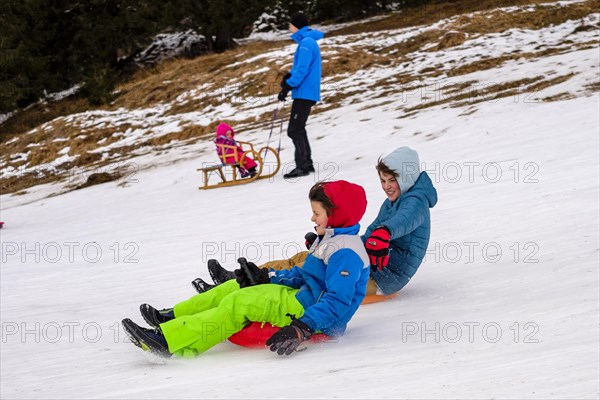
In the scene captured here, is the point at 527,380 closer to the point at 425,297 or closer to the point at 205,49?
the point at 425,297

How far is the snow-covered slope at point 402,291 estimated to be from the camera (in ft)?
10.9

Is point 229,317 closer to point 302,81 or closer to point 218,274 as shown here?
point 218,274

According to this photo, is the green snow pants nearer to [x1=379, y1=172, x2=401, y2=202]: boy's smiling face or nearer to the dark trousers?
[x1=379, y1=172, x2=401, y2=202]: boy's smiling face

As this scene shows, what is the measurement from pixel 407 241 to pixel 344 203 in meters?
0.98

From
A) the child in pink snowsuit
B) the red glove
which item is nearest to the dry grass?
the child in pink snowsuit

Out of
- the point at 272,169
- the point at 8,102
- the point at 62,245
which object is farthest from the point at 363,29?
the point at 62,245

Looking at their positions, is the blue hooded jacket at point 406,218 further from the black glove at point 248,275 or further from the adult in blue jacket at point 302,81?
the adult in blue jacket at point 302,81

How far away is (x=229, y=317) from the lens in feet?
12.8

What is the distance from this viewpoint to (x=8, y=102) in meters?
22.2

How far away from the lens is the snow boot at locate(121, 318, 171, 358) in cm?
381

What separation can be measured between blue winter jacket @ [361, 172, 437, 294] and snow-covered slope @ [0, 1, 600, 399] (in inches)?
6.5

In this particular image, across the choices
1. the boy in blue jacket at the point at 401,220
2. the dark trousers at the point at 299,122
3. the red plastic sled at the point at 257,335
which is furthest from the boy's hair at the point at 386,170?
the dark trousers at the point at 299,122

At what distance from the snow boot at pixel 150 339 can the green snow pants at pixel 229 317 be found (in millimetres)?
34

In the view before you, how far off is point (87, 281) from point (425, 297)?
10.4ft
